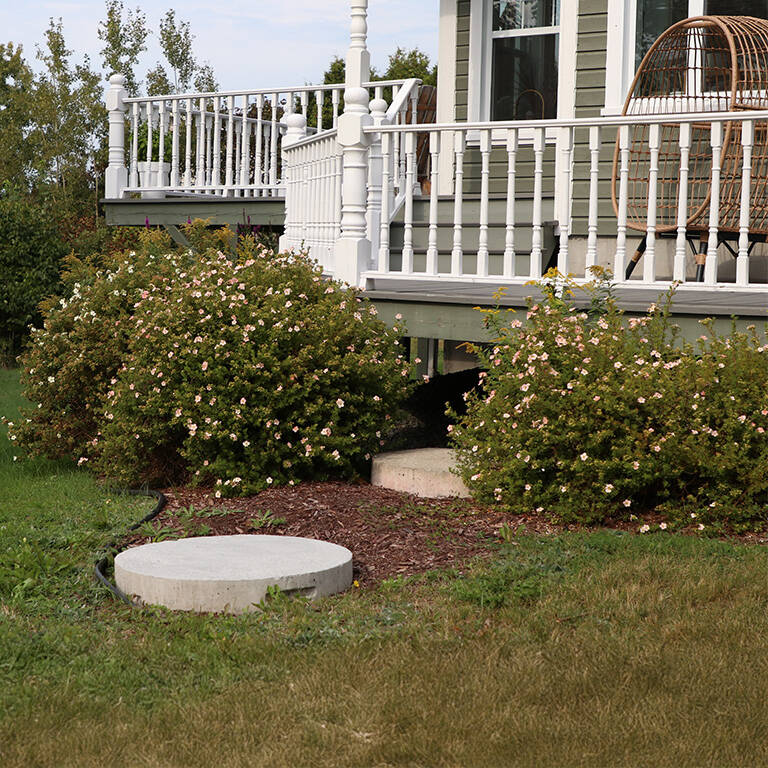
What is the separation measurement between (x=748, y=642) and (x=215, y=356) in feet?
11.5

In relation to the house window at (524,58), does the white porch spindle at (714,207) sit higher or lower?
lower

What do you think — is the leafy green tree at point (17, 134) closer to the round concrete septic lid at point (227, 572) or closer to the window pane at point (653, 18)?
the window pane at point (653, 18)

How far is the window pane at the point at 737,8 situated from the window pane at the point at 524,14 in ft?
4.83

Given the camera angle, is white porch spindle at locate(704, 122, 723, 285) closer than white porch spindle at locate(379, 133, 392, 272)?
Yes

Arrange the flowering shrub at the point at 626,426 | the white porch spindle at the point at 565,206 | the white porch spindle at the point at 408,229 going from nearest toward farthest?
the flowering shrub at the point at 626,426, the white porch spindle at the point at 565,206, the white porch spindle at the point at 408,229

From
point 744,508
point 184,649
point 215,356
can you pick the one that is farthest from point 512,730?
point 215,356

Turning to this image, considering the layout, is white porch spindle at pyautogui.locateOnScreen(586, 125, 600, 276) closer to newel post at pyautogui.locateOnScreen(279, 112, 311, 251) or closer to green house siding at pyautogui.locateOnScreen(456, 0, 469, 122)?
newel post at pyautogui.locateOnScreen(279, 112, 311, 251)

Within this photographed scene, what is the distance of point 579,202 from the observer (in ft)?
31.1

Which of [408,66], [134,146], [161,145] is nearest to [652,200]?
[161,145]

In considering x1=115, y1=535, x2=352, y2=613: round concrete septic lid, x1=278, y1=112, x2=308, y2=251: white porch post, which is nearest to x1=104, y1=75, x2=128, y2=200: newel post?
x1=278, y1=112, x2=308, y2=251: white porch post

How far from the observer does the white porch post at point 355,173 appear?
7125mm

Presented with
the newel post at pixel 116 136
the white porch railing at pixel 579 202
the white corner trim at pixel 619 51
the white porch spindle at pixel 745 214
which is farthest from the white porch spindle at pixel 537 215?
the newel post at pixel 116 136

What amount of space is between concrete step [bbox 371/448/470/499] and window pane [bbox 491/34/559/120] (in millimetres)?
4595

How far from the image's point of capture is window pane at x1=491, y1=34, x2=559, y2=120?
9984mm
